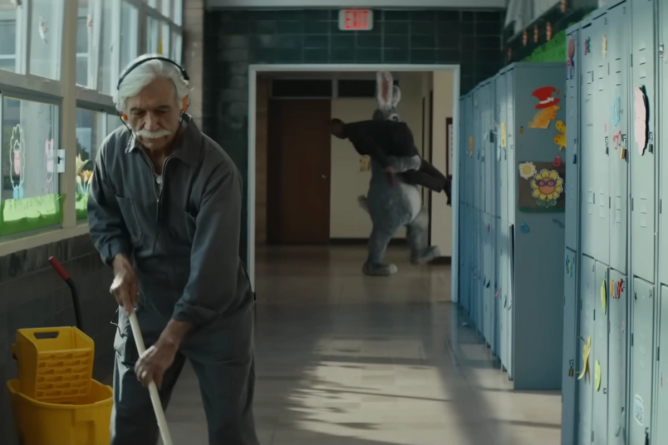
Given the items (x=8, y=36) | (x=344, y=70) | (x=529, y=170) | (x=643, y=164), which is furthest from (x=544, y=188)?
(x=344, y=70)

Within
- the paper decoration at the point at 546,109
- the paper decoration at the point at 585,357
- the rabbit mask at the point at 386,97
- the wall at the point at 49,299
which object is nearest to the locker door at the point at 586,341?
the paper decoration at the point at 585,357

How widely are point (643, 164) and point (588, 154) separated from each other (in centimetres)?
71

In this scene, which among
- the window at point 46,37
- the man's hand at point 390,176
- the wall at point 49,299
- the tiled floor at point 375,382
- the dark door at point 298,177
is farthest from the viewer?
the dark door at point 298,177

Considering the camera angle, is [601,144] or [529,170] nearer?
[601,144]

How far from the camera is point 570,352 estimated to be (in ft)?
13.3

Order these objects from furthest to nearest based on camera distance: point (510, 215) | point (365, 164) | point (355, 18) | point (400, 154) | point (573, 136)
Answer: point (365, 164) < point (400, 154) < point (355, 18) < point (510, 215) < point (573, 136)

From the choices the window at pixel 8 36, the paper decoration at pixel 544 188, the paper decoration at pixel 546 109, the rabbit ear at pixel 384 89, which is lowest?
the paper decoration at pixel 544 188

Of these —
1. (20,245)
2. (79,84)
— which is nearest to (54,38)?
(79,84)

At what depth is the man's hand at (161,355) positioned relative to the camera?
7.89 feet

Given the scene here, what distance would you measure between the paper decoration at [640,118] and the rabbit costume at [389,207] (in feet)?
25.8

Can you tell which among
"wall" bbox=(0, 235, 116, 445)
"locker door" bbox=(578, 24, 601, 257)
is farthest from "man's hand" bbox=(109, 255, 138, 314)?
"locker door" bbox=(578, 24, 601, 257)

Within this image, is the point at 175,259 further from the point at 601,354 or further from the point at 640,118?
the point at 601,354

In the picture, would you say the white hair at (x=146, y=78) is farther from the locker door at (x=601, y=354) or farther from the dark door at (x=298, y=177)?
the dark door at (x=298, y=177)

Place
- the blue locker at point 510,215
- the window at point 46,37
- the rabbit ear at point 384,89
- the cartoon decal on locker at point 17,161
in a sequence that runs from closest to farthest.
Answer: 1. the cartoon decal on locker at point 17,161
2. the window at point 46,37
3. the blue locker at point 510,215
4. the rabbit ear at point 384,89
